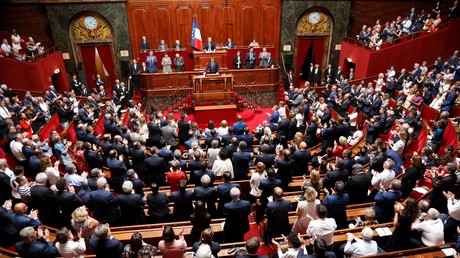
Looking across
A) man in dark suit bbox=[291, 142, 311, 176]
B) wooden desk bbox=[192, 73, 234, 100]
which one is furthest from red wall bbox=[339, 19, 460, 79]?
man in dark suit bbox=[291, 142, 311, 176]

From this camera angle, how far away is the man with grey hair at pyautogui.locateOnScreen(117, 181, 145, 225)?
455cm

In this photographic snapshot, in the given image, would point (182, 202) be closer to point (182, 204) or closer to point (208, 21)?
point (182, 204)

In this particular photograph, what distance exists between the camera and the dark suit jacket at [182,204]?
Answer: 4.71 m

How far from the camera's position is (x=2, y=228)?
13.5ft

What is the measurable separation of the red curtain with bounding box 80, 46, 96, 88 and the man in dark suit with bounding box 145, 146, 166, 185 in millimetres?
10087

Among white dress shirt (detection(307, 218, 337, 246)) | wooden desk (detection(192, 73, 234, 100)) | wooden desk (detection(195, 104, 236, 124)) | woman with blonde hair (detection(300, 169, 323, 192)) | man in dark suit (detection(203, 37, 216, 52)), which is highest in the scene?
man in dark suit (detection(203, 37, 216, 52))

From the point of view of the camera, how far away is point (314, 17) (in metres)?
14.7

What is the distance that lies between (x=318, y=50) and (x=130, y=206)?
502 inches

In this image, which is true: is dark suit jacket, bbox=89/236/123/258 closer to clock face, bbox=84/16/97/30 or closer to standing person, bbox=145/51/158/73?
standing person, bbox=145/51/158/73

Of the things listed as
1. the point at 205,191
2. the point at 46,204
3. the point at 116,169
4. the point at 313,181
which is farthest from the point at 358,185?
the point at 46,204

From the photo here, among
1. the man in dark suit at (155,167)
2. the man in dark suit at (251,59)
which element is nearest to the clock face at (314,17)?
the man in dark suit at (251,59)

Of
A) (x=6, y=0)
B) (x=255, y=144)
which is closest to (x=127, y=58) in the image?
(x=6, y=0)

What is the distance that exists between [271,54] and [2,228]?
12010mm

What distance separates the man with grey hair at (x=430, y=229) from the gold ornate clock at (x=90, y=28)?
528 inches
